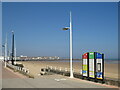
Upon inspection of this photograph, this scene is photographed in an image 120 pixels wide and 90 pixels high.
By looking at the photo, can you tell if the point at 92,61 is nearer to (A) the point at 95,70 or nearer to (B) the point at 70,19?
(A) the point at 95,70

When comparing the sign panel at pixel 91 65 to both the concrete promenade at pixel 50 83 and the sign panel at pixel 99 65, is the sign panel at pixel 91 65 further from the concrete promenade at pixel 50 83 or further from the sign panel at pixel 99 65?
the concrete promenade at pixel 50 83

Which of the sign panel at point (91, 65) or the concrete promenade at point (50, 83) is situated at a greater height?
the sign panel at point (91, 65)

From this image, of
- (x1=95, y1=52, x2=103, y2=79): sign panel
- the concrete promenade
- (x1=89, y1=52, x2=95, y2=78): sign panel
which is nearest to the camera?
the concrete promenade

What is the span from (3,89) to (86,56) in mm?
7186

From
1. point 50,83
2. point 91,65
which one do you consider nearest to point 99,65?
point 91,65

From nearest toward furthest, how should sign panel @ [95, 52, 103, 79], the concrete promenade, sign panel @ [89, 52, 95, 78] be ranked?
the concrete promenade, sign panel @ [95, 52, 103, 79], sign panel @ [89, 52, 95, 78]

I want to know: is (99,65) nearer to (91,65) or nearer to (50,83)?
(91,65)

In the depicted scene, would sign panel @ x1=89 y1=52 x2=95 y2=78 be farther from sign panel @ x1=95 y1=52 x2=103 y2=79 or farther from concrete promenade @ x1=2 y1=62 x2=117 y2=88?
concrete promenade @ x1=2 y1=62 x2=117 y2=88

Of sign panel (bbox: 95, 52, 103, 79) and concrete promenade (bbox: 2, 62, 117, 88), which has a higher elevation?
sign panel (bbox: 95, 52, 103, 79)

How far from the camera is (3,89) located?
10.9 meters

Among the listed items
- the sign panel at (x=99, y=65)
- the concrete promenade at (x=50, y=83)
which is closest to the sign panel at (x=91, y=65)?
the sign panel at (x=99, y=65)

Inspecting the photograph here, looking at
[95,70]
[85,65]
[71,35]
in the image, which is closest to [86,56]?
[85,65]

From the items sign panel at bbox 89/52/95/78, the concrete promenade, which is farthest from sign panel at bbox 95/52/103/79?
the concrete promenade

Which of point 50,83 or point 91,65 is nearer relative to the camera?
point 50,83
